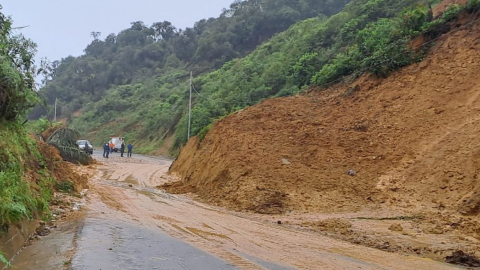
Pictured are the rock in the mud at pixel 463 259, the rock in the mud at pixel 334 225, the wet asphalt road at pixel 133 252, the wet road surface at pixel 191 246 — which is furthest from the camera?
the rock in the mud at pixel 334 225

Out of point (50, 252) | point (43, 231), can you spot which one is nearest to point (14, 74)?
point (43, 231)

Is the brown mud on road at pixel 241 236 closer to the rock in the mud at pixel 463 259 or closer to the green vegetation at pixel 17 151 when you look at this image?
the rock in the mud at pixel 463 259

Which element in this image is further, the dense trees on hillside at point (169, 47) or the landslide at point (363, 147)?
the dense trees on hillside at point (169, 47)

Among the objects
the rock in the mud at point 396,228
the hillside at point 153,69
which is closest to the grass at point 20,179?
the rock in the mud at point 396,228

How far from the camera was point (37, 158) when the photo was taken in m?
14.4

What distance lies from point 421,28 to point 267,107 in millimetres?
7616

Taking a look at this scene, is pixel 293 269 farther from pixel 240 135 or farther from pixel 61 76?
pixel 61 76

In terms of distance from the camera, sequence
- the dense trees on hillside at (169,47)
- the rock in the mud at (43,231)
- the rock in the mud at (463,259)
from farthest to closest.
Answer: the dense trees on hillside at (169,47) < the rock in the mud at (43,231) < the rock in the mud at (463,259)

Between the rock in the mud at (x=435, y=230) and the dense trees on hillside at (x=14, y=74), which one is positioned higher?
the dense trees on hillside at (x=14, y=74)

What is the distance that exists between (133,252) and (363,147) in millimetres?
10895

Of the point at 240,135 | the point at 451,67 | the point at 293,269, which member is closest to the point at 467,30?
the point at 451,67

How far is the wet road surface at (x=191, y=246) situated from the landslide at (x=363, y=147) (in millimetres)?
2815

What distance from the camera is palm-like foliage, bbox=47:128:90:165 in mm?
27375

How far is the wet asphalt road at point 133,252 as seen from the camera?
6.69 meters
